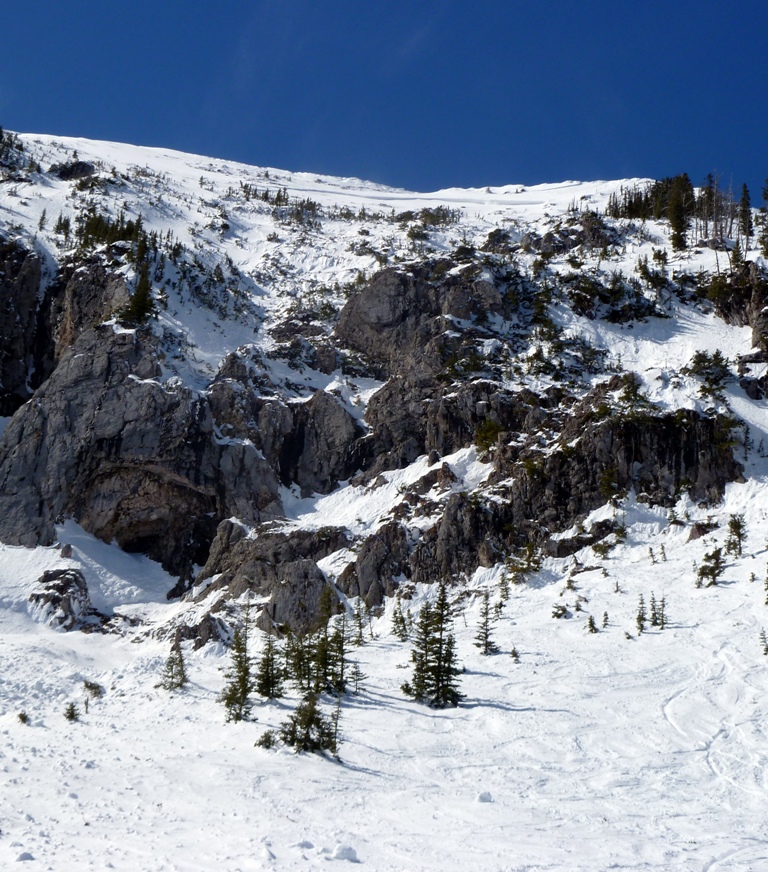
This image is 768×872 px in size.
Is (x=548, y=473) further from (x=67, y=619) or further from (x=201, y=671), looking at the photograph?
(x=67, y=619)

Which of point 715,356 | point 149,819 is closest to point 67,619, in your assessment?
point 149,819

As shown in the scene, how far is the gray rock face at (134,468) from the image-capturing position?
2077 inches

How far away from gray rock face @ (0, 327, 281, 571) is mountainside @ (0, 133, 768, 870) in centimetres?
23

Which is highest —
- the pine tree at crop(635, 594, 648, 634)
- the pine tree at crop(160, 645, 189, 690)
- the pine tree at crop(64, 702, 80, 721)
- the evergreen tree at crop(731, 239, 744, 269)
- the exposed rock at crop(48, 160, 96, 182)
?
the exposed rock at crop(48, 160, 96, 182)

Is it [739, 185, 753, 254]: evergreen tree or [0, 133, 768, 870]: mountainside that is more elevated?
[739, 185, 753, 254]: evergreen tree

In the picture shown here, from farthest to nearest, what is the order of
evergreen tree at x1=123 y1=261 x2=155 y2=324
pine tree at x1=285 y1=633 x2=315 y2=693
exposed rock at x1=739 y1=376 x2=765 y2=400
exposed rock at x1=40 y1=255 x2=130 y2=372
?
exposed rock at x1=40 y1=255 x2=130 y2=372, evergreen tree at x1=123 y1=261 x2=155 y2=324, exposed rock at x1=739 y1=376 x2=765 y2=400, pine tree at x1=285 y1=633 x2=315 y2=693

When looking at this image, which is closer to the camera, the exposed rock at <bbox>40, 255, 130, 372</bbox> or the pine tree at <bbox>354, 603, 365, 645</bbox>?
the pine tree at <bbox>354, 603, 365, 645</bbox>

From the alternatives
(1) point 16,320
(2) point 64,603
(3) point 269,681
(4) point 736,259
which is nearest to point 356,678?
(3) point 269,681

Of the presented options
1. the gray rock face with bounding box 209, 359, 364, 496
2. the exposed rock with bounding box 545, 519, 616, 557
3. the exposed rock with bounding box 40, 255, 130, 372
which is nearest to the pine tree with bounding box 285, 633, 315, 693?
the exposed rock with bounding box 545, 519, 616, 557

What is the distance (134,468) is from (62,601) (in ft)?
39.6

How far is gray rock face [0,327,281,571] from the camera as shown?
52.8m

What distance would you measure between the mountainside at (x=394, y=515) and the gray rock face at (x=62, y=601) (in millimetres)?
157

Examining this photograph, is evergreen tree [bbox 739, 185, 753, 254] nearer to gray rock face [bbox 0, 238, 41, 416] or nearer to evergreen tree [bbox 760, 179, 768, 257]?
evergreen tree [bbox 760, 179, 768, 257]

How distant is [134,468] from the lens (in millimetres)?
54031
